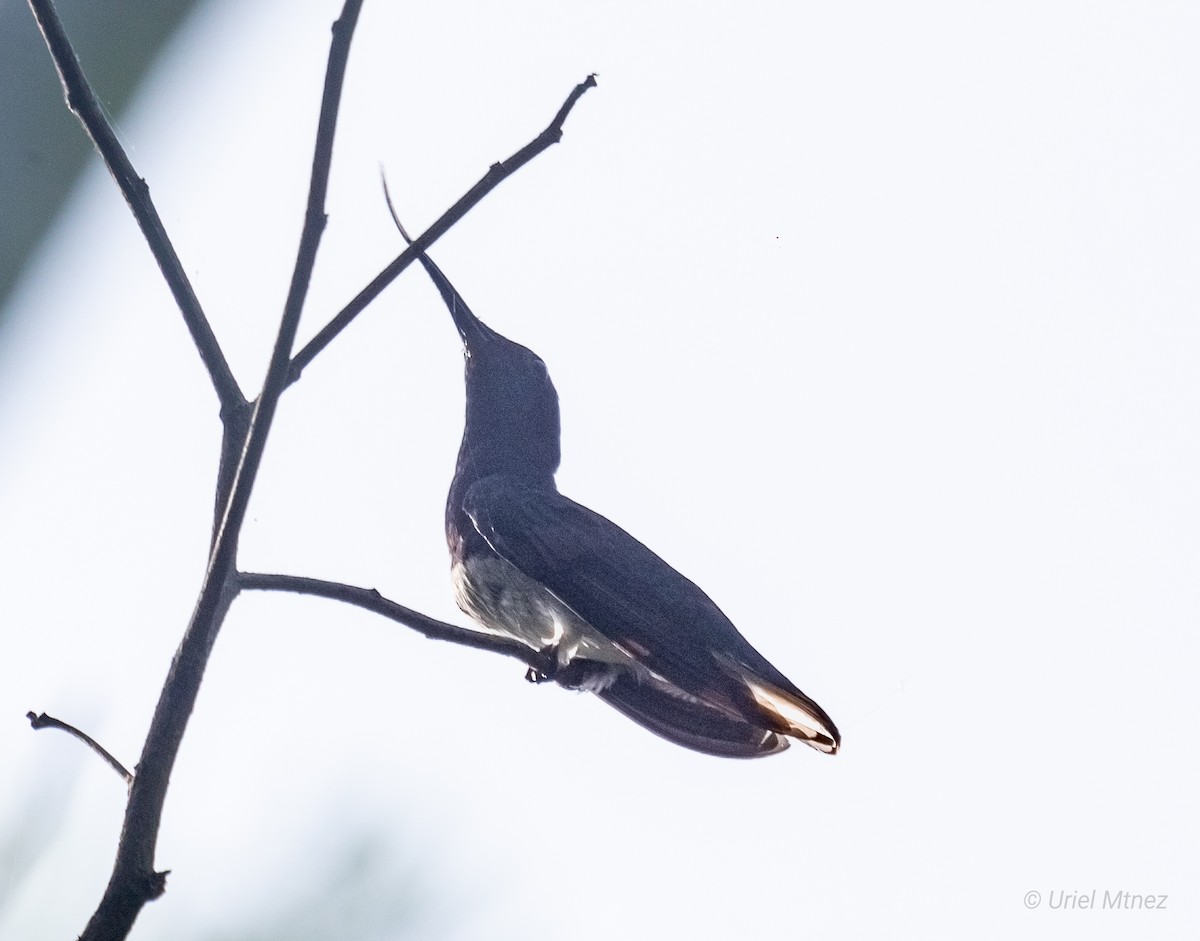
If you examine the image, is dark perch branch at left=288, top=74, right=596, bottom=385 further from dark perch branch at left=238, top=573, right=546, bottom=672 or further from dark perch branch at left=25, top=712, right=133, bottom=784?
dark perch branch at left=25, top=712, right=133, bottom=784

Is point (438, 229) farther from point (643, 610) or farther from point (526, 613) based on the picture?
point (526, 613)

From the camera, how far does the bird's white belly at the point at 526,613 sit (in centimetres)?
398

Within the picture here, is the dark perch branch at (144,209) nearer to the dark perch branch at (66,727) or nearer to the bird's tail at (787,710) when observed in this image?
the dark perch branch at (66,727)

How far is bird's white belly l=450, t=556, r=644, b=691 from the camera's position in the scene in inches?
157

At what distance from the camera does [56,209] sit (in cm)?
353

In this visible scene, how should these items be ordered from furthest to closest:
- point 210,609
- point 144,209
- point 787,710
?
point 787,710, point 144,209, point 210,609

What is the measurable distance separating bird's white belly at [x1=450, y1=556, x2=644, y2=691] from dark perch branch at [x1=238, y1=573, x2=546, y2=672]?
1.32 meters

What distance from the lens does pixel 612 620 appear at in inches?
151

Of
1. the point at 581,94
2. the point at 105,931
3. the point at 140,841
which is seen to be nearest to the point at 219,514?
the point at 140,841

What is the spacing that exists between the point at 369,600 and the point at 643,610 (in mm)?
1779

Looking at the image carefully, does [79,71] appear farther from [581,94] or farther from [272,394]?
[581,94]

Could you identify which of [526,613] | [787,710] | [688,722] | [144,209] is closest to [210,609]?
[144,209]

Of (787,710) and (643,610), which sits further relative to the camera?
(643,610)

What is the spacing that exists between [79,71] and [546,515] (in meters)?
2.65
